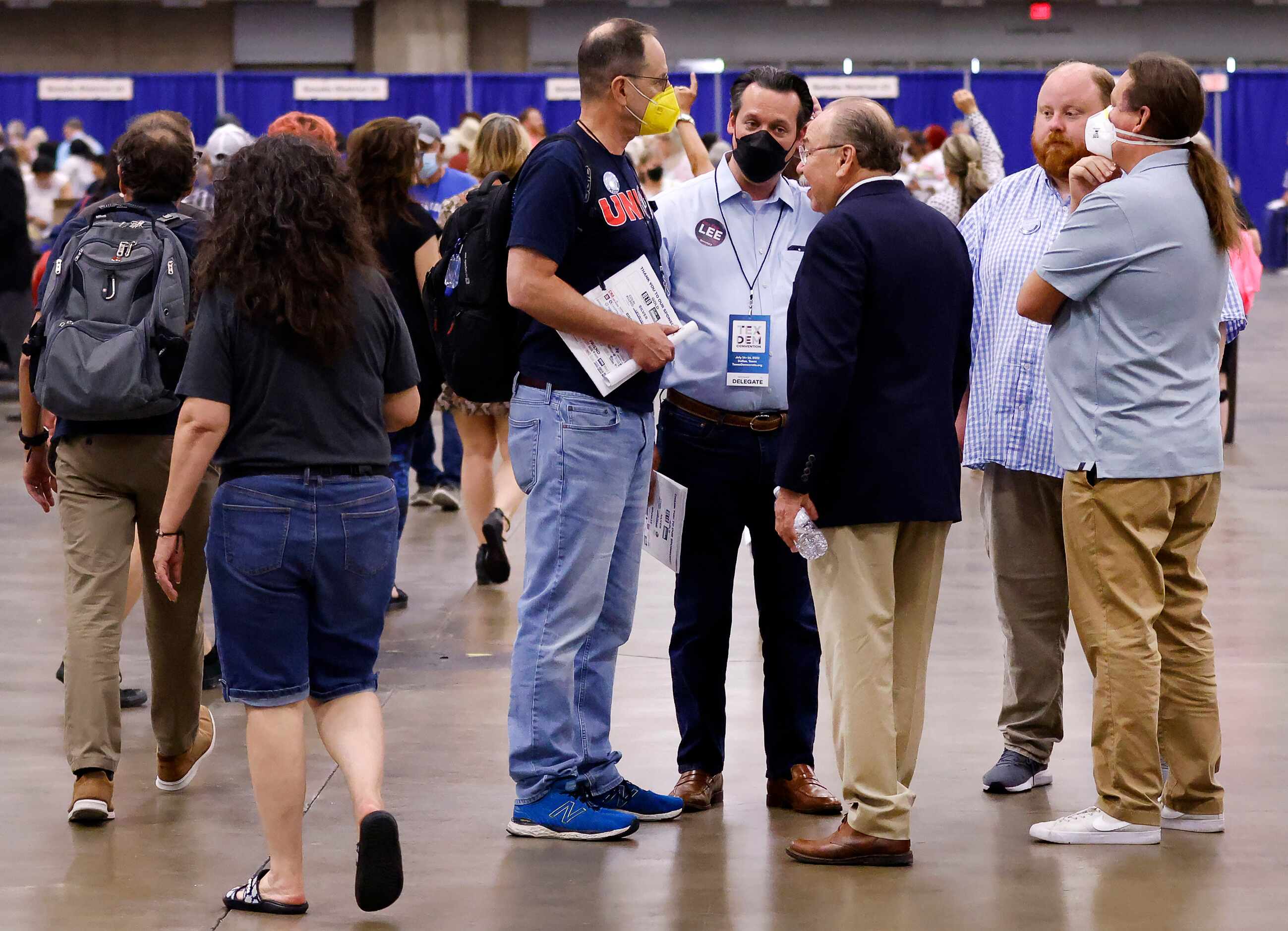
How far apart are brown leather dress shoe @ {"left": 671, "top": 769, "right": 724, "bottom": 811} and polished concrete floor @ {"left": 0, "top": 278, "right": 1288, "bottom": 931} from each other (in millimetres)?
37

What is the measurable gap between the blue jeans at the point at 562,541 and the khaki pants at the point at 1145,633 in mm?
1020

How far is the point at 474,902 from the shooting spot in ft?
11.0

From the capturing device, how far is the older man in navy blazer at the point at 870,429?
11.1ft

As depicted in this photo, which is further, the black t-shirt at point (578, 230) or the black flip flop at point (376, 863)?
the black t-shirt at point (578, 230)

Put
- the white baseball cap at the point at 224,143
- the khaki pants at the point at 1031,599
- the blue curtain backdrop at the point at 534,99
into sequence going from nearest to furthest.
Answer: the khaki pants at the point at 1031,599 → the white baseball cap at the point at 224,143 → the blue curtain backdrop at the point at 534,99

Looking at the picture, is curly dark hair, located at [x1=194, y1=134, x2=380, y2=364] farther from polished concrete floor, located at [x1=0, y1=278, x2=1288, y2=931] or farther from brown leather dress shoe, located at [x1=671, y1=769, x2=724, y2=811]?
brown leather dress shoe, located at [x1=671, y1=769, x2=724, y2=811]

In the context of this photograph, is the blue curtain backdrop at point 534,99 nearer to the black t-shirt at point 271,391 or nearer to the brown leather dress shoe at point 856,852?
the brown leather dress shoe at point 856,852

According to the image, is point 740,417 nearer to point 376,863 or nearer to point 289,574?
point 289,574

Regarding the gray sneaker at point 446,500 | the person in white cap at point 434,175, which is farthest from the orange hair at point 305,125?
the gray sneaker at point 446,500

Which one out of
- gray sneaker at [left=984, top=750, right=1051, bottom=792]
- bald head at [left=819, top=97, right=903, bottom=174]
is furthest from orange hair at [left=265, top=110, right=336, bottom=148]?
gray sneaker at [left=984, top=750, right=1051, bottom=792]

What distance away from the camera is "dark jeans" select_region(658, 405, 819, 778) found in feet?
13.0

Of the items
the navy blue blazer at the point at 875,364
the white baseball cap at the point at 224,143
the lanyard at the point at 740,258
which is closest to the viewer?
the navy blue blazer at the point at 875,364

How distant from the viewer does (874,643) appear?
347 cm

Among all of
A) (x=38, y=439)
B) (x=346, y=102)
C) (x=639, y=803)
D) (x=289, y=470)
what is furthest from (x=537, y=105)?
(x=289, y=470)
